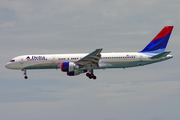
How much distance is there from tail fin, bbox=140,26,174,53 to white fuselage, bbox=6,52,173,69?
256 centimetres

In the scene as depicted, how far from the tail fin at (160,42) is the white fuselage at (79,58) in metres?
2.56

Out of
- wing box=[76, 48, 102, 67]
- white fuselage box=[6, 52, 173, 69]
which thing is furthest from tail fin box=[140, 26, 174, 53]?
wing box=[76, 48, 102, 67]

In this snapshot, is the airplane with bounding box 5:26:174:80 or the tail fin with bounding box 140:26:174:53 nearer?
the airplane with bounding box 5:26:174:80

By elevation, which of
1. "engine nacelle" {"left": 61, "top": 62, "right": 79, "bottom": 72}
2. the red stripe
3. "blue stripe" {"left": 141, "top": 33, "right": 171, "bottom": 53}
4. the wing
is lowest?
"engine nacelle" {"left": 61, "top": 62, "right": 79, "bottom": 72}

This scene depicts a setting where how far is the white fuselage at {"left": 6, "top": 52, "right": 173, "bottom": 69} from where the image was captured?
4672 cm

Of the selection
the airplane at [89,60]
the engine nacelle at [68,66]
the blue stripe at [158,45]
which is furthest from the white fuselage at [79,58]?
the engine nacelle at [68,66]

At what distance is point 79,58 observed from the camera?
4756 centimetres

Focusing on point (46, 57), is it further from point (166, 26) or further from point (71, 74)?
point (166, 26)

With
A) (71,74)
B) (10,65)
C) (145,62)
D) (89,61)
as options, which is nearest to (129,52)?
(145,62)

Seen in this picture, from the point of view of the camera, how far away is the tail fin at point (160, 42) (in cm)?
4941

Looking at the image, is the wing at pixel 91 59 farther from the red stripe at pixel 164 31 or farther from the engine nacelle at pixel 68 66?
the red stripe at pixel 164 31

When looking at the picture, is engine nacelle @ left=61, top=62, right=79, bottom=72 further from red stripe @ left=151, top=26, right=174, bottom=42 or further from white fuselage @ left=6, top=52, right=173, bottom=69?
red stripe @ left=151, top=26, right=174, bottom=42

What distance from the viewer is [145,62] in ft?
156

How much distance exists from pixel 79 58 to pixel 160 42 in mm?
15779
